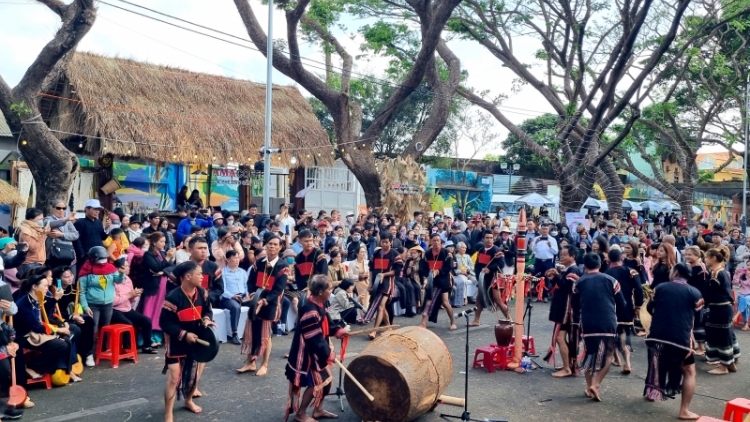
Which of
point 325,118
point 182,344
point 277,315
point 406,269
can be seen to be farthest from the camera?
point 325,118

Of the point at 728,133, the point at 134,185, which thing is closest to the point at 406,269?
the point at 134,185

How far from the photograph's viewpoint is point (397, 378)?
631 cm

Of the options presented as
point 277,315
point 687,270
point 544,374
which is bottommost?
point 544,374

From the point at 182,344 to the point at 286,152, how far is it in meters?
12.9

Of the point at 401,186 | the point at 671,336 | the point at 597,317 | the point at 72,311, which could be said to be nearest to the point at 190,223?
the point at 72,311

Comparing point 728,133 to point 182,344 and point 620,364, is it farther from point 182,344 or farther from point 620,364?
point 182,344

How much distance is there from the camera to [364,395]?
647 centimetres

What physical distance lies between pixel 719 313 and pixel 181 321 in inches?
275

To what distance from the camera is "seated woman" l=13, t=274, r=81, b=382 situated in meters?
7.26

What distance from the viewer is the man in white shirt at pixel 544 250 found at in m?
14.8

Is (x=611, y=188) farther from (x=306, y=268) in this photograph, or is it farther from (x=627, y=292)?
(x=306, y=268)

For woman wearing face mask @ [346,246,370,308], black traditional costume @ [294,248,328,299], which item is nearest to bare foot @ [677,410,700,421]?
black traditional costume @ [294,248,328,299]

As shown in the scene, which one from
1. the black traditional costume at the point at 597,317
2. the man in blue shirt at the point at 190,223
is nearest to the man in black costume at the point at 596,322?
the black traditional costume at the point at 597,317

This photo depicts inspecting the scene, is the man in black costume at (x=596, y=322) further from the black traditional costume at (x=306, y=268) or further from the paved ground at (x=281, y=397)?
Result: the black traditional costume at (x=306, y=268)
